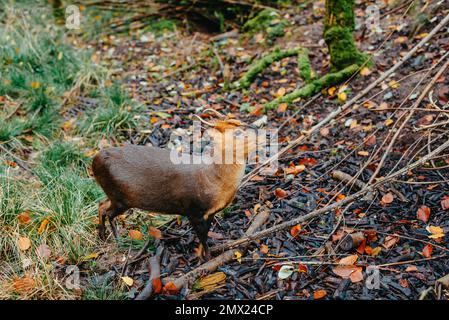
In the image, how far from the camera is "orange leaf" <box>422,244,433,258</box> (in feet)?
10.5

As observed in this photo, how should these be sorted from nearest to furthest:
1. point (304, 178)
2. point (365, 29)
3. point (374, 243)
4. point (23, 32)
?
point (374, 243)
point (304, 178)
point (365, 29)
point (23, 32)

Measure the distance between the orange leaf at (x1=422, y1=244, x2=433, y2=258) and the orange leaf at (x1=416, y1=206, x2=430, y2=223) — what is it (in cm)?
28

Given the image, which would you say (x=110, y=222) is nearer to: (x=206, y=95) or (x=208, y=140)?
(x=208, y=140)

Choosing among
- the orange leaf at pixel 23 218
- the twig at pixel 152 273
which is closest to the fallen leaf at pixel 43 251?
the orange leaf at pixel 23 218

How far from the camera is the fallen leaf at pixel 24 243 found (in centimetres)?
352

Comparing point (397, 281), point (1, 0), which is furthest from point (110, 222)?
point (1, 0)

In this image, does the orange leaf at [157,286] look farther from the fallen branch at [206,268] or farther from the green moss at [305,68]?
the green moss at [305,68]

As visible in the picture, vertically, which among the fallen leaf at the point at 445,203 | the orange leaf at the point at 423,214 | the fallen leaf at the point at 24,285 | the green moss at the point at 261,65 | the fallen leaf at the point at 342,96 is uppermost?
the green moss at the point at 261,65

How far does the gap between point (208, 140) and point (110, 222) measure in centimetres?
182

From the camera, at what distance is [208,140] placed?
5.10 meters

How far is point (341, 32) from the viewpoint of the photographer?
5.07 metres

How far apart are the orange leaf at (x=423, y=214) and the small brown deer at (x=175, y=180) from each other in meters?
1.49

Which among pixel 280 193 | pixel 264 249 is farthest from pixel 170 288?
pixel 280 193

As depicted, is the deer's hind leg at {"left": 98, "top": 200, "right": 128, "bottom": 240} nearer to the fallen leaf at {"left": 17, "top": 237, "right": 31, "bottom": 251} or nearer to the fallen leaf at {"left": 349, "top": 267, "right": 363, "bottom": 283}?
the fallen leaf at {"left": 17, "top": 237, "right": 31, "bottom": 251}
